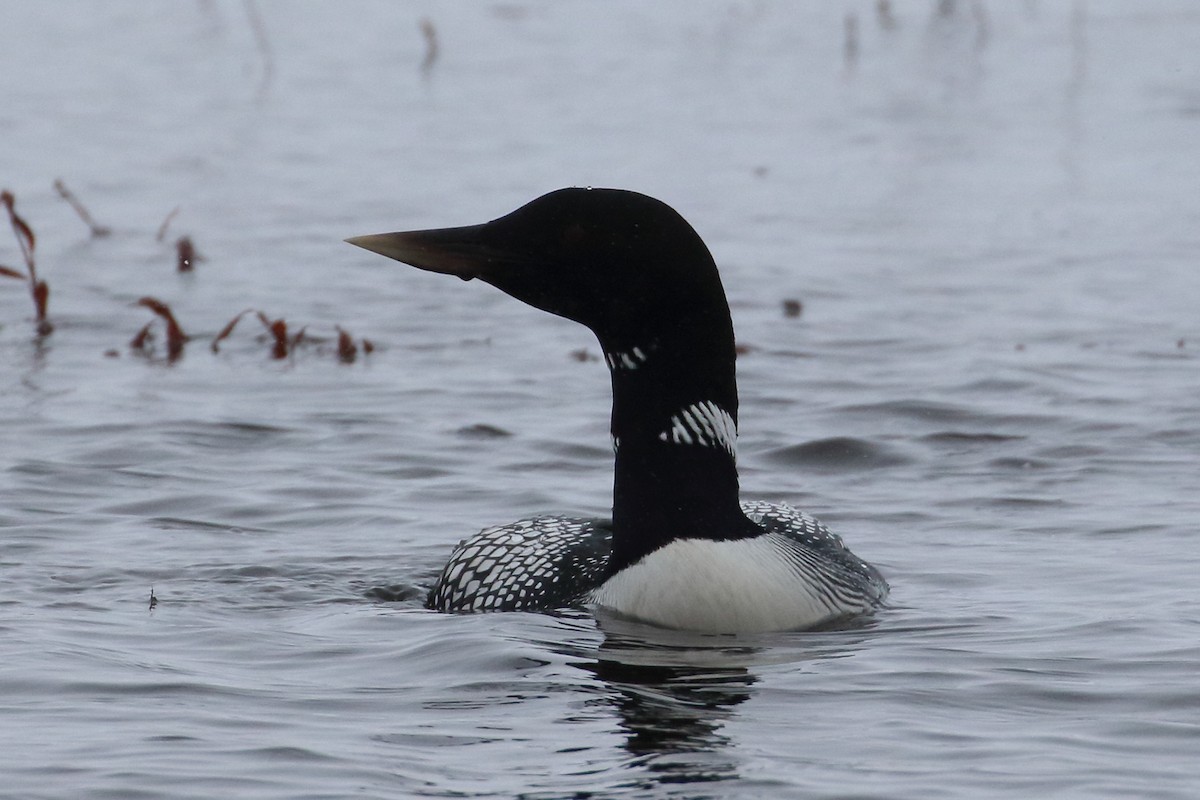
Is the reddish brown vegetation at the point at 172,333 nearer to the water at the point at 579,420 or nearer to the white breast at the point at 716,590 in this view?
the water at the point at 579,420

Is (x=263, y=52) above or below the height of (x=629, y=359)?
above

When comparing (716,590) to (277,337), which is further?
(277,337)

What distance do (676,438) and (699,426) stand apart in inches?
2.3

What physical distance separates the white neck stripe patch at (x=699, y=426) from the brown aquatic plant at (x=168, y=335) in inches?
158

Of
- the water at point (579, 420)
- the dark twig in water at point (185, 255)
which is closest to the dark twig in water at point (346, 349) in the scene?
the water at point (579, 420)

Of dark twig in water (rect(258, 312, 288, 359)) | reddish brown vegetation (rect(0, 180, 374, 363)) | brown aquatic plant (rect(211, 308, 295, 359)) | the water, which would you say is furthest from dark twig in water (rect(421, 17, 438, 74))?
dark twig in water (rect(258, 312, 288, 359))

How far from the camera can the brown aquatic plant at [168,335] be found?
8.45 metres

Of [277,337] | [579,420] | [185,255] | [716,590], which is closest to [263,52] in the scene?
[185,255]

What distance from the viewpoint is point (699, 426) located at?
4898 mm

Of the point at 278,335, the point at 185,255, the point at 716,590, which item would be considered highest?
the point at 185,255

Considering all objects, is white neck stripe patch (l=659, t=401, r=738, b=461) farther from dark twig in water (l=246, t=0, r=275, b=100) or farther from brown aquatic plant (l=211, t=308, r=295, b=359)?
dark twig in water (l=246, t=0, r=275, b=100)

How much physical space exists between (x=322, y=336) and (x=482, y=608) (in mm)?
4115

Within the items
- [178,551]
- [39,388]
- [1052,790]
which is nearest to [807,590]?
A: [1052,790]

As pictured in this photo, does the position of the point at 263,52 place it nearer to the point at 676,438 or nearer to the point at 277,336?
the point at 277,336
